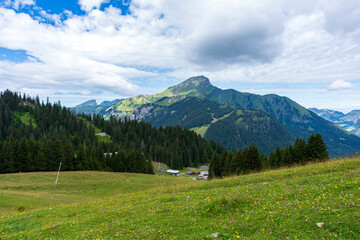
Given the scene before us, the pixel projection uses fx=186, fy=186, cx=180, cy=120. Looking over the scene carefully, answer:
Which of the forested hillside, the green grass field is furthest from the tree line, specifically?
the forested hillside

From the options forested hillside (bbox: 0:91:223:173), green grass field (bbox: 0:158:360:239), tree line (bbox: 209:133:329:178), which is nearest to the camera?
green grass field (bbox: 0:158:360:239)

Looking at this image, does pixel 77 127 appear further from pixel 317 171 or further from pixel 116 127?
pixel 317 171

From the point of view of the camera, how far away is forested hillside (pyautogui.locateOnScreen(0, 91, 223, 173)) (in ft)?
240

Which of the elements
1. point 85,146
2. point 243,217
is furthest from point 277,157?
point 85,146

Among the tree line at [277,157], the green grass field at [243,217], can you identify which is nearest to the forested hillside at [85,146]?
the tree line at [277,157]

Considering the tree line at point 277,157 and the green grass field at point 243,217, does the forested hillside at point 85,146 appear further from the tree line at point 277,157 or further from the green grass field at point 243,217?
the green grass field at point 243,217

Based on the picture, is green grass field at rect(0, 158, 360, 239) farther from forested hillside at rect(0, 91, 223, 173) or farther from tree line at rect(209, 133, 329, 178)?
forested hillside at rect(0, 91, 223, 173)

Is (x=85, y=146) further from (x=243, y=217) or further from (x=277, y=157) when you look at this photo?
(x=243, y=217)

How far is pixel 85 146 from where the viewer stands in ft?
420

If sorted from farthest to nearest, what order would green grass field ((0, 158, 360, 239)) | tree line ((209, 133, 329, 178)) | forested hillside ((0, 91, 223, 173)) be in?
forested hillside ((0, 91, 223, 173))
tree line ((209, 133, 329, 178))
green grass field ((0, 158, 360, 239))

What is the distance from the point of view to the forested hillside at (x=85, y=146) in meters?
73.1

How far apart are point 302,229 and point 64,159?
278ft

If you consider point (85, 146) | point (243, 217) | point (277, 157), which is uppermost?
point (243, 217)

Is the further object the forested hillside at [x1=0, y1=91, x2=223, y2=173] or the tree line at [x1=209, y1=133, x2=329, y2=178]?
the forested hillside at [x1=0, y1=91, x2=223, y2=173]
